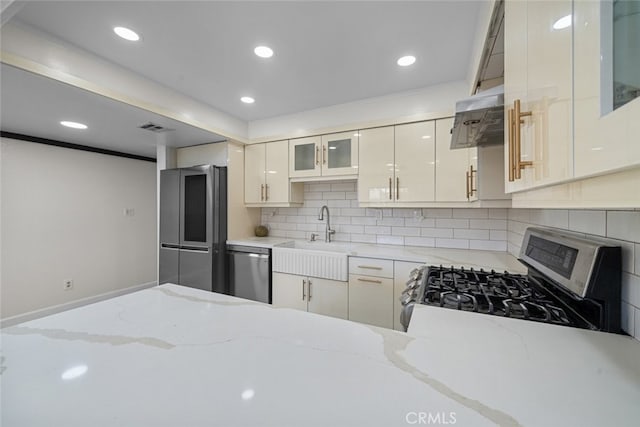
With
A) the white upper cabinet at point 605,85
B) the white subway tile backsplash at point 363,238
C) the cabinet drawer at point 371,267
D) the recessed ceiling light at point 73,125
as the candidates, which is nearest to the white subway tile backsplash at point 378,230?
the white subway tile backsplash at point 363,238

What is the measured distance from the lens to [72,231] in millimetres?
3273

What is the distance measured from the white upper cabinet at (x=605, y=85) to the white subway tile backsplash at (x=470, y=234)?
2.19 meters

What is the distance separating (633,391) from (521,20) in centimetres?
99

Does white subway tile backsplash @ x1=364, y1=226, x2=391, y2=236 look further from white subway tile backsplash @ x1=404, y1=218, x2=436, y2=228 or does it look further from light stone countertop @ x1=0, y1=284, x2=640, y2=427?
light stone countertop @ x1=0, y1=284, x2=640, y2=427

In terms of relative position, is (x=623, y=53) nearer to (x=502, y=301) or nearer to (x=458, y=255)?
(x=502, y=301)

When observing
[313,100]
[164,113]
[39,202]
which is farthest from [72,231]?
[313,100]

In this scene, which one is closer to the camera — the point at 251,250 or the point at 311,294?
the point at 311,294

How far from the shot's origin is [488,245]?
2.35 meters

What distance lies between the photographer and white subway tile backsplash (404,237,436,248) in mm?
2564

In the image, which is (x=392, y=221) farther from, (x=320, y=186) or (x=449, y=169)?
(x=320, y=186)

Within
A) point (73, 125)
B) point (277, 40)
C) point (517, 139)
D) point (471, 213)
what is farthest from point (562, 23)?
point (73, 125)

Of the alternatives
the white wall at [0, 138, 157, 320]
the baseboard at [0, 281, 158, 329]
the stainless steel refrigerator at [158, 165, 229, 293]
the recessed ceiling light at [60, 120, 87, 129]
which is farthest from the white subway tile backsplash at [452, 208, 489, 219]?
the baseboard at [0, 281, 158, 329]

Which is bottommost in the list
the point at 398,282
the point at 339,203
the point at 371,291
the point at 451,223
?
the point at 371,291

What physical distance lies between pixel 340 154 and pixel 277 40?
49.7 inches
